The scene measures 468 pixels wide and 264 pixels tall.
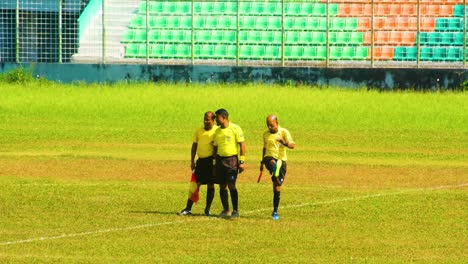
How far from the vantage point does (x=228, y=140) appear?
2066 centimetres

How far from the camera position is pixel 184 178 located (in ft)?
92.1

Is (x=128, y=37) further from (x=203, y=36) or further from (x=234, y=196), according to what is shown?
(x=234, y=196)

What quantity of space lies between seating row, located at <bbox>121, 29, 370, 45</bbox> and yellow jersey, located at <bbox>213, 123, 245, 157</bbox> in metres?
28.4

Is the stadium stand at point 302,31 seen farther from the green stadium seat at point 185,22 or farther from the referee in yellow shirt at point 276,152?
the referee in yellow shirt at point 276,152

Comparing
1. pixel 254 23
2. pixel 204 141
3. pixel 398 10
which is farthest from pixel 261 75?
pixel 204 141

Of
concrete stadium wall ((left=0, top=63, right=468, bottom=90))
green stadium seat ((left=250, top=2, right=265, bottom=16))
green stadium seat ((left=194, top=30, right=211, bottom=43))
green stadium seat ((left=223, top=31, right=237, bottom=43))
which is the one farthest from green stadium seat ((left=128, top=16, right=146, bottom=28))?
green stadium seat ((left=250, top=2, right=265, bottom=16))

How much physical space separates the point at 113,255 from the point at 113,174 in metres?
11.4

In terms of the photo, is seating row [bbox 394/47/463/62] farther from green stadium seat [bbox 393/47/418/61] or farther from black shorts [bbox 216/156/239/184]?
black shorts [bbox 216/156/239/184]

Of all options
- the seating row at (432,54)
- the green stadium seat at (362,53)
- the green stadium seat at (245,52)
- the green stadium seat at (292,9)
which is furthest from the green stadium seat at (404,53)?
the green stadium seat at (245,52)

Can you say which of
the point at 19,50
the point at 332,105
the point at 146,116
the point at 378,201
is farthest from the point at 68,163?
the point at 19,50

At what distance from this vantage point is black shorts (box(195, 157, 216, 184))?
69.1 ft

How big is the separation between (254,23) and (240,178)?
22.4 meters

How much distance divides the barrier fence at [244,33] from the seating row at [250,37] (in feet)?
0.11

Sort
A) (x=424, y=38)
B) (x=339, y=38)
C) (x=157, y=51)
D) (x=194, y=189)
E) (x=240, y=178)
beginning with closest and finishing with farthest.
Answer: (x=194, y=189)
(x=240, y=178)
(x=424, y=38)
(x=339, y=38)
(x=157, y=51)
